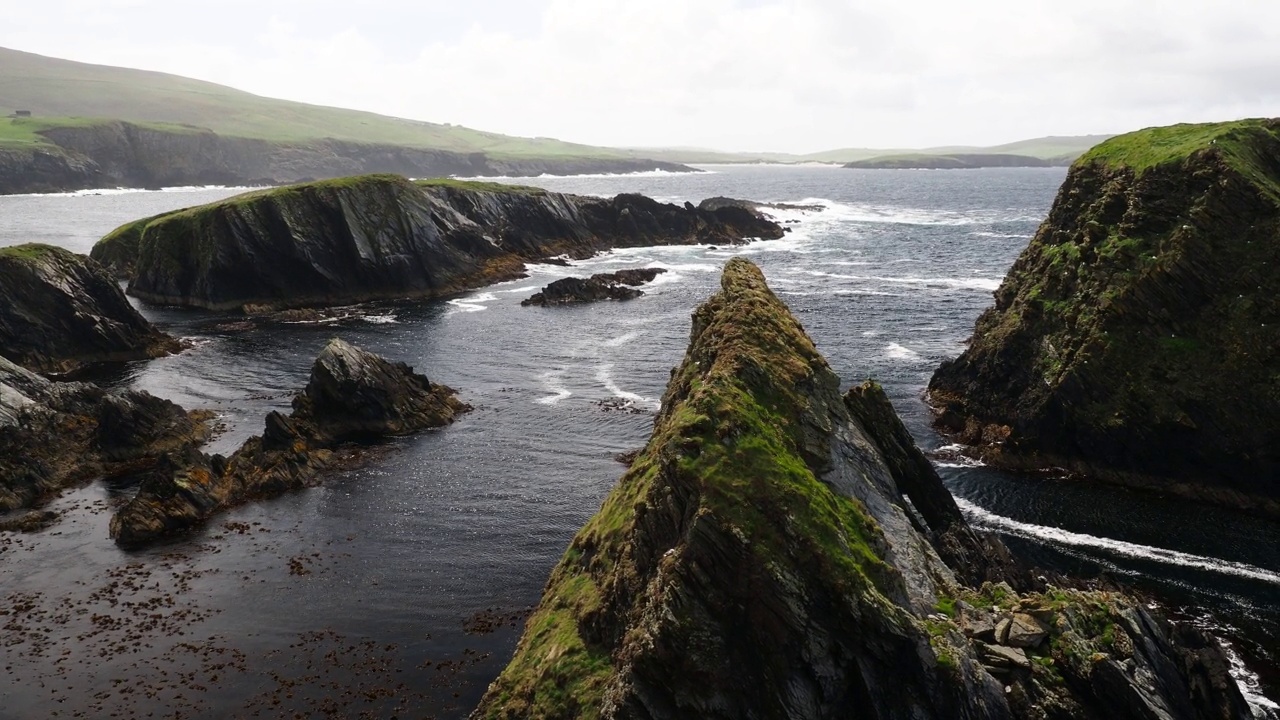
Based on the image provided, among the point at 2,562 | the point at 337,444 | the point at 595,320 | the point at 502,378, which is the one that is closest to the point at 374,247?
the point at 595,320

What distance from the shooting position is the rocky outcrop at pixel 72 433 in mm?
52844

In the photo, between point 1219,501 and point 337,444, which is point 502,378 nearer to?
point 337,444

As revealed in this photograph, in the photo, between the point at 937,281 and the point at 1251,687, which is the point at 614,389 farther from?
the point at 937,281

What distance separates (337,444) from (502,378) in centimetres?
1807

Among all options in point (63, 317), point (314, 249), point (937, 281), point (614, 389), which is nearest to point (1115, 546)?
point (614, 389)

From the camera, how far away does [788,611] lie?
862 inches

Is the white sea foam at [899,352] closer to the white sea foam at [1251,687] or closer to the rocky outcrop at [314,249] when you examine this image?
the white sea foam at [1251,687]

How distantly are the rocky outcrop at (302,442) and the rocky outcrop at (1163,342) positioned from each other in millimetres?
38439

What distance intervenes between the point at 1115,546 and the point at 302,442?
48342mm

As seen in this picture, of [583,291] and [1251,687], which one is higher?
[583,291]

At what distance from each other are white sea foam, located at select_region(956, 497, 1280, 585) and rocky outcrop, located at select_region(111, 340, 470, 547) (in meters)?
37.8

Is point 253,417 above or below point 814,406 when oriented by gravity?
below

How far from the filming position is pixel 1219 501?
1793 inches

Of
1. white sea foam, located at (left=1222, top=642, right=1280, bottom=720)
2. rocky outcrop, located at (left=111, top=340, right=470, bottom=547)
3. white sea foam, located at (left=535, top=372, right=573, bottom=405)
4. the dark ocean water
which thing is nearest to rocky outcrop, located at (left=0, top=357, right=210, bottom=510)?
the dark ocean water
